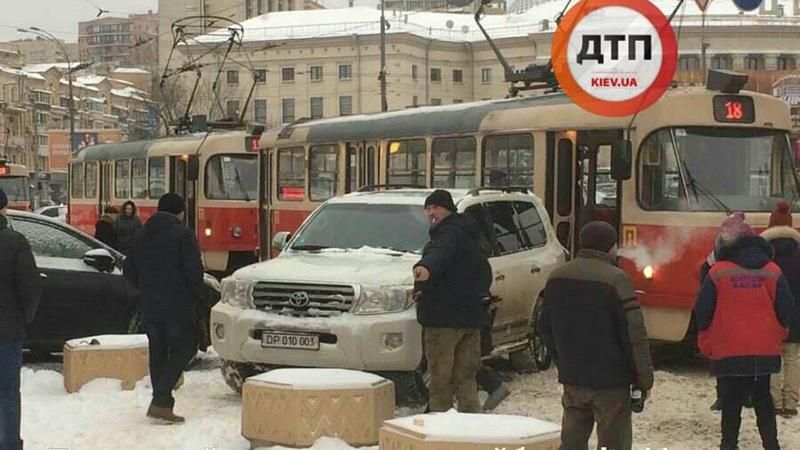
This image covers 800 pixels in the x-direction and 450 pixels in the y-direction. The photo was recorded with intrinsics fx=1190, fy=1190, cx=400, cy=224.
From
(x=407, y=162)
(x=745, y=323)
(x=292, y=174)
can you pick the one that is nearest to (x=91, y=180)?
(x=292, y=174)

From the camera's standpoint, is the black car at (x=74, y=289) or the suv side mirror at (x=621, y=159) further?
the suv side mirror at (x=621, y=159)

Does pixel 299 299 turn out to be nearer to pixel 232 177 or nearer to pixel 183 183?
pixel 232 177

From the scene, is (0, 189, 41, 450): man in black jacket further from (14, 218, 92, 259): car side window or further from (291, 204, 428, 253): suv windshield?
(14, 218, 92, 259): car side window

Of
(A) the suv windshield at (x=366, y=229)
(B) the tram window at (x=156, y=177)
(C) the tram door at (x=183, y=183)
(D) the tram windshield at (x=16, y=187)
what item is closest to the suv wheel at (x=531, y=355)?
(A) the suv windshield at (x=366, y=229)

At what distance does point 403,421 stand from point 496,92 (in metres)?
83.0

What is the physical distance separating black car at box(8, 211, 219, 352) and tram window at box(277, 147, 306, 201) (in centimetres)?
678

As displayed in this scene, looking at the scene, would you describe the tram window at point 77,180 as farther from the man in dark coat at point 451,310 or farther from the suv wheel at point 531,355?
the man in dark coat at point 451,310

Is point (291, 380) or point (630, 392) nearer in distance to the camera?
point (630, 392)

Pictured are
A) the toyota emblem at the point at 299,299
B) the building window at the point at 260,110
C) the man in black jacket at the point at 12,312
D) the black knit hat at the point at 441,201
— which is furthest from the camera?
the building window at the point at 260,110

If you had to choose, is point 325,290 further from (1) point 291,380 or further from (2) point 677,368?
(2) point 677,368

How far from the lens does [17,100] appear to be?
103500 millimetres

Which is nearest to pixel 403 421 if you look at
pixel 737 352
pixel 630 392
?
pixel 630 392

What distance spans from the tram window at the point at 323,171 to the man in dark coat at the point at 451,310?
30.2 ft

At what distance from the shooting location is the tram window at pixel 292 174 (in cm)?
1888
